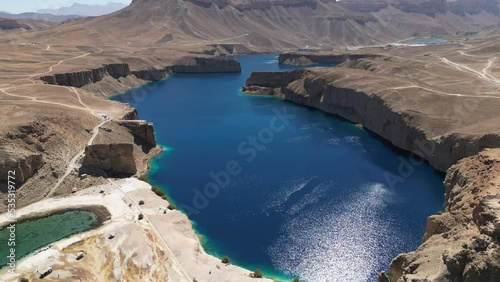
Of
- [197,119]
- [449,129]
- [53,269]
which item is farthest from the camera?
[197,119]

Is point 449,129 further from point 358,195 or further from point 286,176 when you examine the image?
point 286,176

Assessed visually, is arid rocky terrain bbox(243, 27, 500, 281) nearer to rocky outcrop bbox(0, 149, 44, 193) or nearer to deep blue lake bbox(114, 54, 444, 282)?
deep blue lake bbox(114, 54, 444, 282)

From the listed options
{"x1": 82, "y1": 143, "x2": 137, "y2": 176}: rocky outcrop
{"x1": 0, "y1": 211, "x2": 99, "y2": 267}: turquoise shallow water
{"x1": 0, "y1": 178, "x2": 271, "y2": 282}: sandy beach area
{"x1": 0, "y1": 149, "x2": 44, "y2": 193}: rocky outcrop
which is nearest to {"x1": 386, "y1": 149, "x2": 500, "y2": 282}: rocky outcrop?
{"x1": 0, "y1": 178, "x2": 271, "y2": 282}: sandy beach area

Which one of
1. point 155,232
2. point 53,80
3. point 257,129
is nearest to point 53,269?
point 155,232

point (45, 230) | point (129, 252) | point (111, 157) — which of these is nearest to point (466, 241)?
point (129, 252)

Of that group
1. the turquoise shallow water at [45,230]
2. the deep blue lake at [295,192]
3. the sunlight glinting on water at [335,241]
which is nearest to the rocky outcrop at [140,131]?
the deep blue lake at [295,192]
